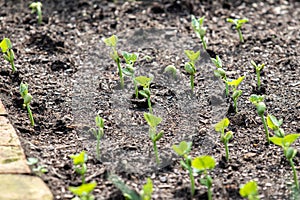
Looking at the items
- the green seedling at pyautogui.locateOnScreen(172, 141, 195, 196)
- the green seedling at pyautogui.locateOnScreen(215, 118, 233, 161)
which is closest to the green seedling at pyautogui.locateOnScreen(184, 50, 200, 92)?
the green seedling at pyautogui.locateOnScreen(215, 118, 233, 161)

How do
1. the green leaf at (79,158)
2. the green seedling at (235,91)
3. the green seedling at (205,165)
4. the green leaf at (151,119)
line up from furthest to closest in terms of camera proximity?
the green seedling at (235,91) → the green leaf at (151,119) → the green leaf at (79,158) → the green seedling at (205,165)

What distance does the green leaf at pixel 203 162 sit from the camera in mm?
2775

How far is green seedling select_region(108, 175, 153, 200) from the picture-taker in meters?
2.71

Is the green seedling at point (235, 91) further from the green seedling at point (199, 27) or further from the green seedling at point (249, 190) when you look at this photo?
the green seedling at point (249, 190)

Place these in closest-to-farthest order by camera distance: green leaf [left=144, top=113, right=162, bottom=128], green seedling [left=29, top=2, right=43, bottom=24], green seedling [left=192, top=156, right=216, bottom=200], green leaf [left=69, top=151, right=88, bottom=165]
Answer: green seedling [left=192, top=156, right=216, bottom=200]
green leaf [left=69, top=151, right=88, bottom=165]
green leaf [left=144, top=113, right=162, bottom=128]
green seedling [left=29, top=2, right=43, bottom=24]

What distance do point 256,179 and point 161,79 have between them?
100 centimetres

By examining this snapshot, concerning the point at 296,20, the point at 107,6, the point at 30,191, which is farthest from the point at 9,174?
the point at 296,20

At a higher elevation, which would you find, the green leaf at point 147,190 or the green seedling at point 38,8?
the green seedling at point 38,8

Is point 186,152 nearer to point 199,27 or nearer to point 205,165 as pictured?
point 205,165

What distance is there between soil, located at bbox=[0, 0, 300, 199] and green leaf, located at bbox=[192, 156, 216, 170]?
0.14 metres

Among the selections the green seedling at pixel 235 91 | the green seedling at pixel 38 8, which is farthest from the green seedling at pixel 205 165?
the green seedling at pixel 38 8

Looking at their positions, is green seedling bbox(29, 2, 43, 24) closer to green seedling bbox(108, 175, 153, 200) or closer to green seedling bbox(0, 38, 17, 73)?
green seedling bbox(0, 38, 17, 73)

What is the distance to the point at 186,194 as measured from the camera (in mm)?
2881

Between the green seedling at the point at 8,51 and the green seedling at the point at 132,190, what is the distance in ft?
3.18
